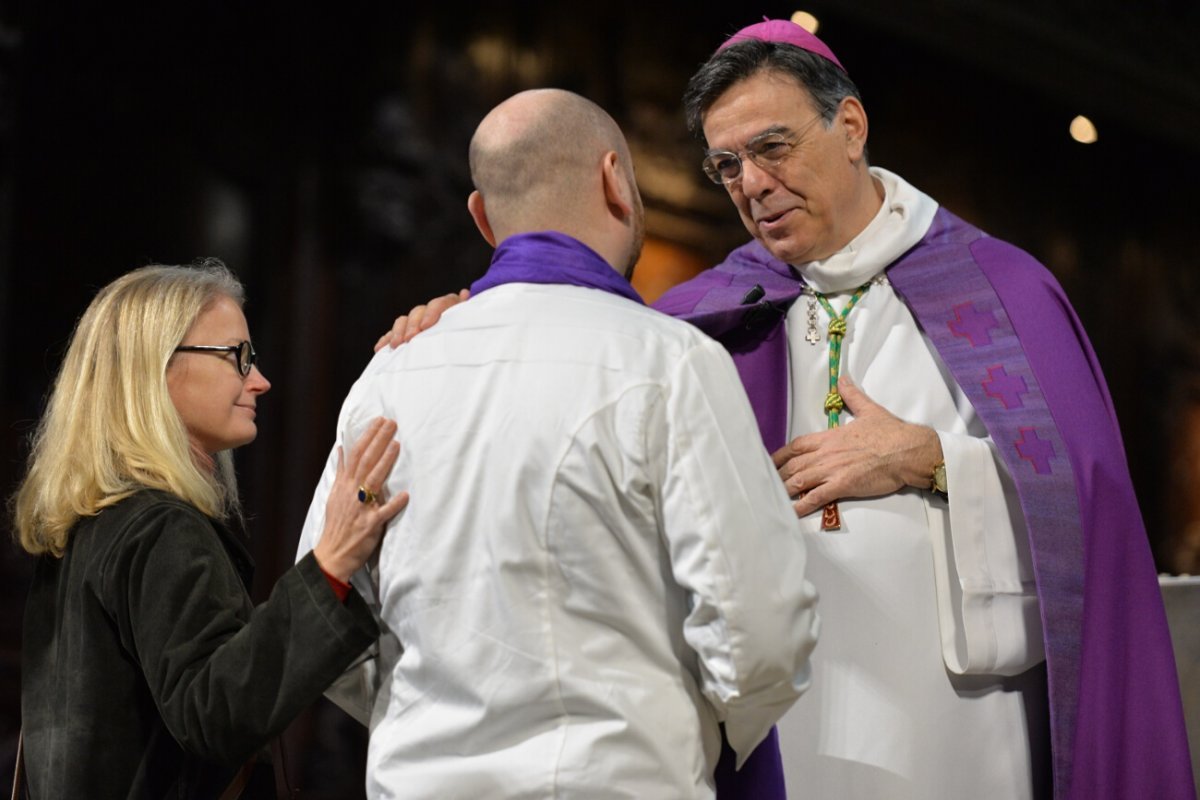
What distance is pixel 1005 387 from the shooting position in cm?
252

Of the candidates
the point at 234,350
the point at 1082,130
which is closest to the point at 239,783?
the point at 234,350

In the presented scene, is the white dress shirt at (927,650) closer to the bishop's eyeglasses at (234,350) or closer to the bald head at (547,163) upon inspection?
the bald head at (547,163)

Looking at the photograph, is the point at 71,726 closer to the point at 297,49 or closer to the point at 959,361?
the point at 959,361

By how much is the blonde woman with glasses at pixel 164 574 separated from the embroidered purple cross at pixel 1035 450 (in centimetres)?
117

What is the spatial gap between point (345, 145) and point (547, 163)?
3.34 meters

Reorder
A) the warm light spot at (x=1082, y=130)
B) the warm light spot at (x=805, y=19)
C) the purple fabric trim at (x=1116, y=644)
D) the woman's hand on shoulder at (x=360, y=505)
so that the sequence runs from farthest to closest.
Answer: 1. the warm light spot at (x=1082, y=130)
2. the warm light spot at (x=805, y=19)
3. the purple fabric trim at (x=1116, y=644)
4. the woman's hand on shoulder at (x=360, y=505)

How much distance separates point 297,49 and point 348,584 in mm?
3550

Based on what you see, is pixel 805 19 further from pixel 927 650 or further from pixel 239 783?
pixel 239 783

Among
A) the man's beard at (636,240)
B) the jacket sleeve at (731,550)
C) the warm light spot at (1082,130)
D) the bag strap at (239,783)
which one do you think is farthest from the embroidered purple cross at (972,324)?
the warm light spot at (1082,130)

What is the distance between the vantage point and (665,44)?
20.2 feet

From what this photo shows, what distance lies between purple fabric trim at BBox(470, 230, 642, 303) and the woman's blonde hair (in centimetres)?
71

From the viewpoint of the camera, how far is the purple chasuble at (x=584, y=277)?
1900 mm

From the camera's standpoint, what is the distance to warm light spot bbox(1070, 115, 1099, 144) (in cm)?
746

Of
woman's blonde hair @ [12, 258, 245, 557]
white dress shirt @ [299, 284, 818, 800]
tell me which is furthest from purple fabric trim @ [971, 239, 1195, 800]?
woman's blonde hair @ [12, 258, 245, 557]
